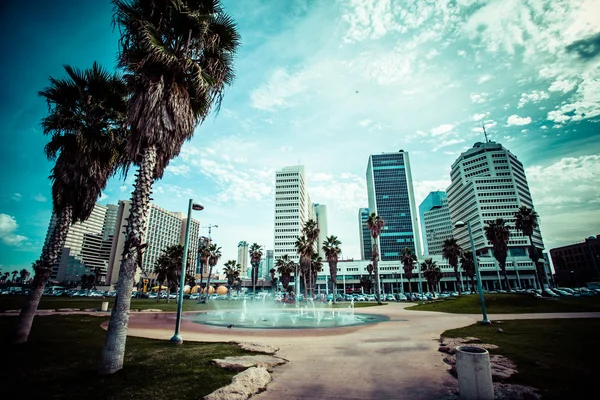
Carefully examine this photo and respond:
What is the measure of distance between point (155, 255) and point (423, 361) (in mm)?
169205

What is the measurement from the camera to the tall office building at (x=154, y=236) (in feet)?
422

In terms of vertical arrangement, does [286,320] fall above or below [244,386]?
below

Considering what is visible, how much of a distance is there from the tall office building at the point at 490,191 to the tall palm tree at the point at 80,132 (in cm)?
13874

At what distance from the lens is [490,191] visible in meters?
124

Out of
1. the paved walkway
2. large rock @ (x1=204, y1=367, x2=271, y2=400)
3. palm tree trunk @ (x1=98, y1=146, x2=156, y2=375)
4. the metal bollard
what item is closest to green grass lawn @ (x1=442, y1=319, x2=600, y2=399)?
the metal bollard

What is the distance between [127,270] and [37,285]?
6.56 m

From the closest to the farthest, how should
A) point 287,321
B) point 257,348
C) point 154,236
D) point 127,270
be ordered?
point 127,270
point 257,348
point 287,321
point 154,236

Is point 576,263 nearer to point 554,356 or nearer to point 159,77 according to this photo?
point 554,356

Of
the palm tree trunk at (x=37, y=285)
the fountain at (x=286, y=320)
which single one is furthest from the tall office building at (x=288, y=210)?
the palm tree trunk at (x=37, y=285)

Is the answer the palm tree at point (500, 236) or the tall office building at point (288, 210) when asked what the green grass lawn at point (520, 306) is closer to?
the palm tree at point (500, 236)

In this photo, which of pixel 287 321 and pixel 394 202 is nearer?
pixel 287 321

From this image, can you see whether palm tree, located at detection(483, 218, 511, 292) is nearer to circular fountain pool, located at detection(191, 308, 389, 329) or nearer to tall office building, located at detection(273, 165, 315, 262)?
circular fountain pool, located at detection(191, 308, 389, 329)

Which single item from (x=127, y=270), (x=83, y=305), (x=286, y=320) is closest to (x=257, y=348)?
(x=127, y=270)

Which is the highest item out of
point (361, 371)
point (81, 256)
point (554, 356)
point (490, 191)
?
point (490, 191)
